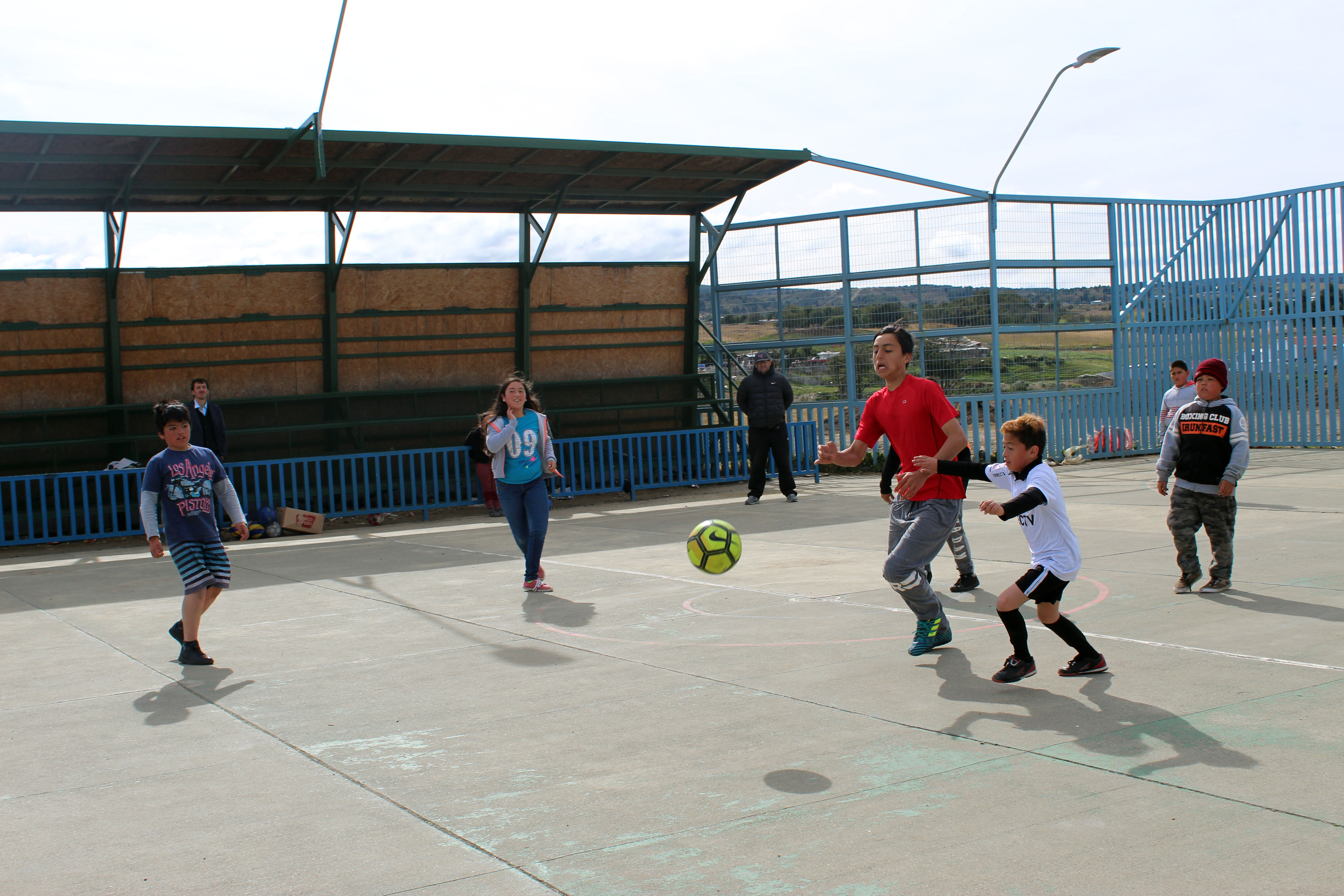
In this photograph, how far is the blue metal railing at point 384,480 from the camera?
14984mm

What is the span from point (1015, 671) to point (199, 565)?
4.94m

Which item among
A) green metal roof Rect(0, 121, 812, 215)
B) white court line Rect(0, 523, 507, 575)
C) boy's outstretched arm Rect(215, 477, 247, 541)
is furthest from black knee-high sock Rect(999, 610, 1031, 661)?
green metal roof Rect(0, 121, 812, 215)

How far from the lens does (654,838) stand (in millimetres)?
3941

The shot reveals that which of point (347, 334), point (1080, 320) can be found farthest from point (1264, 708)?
point (1080, 320)

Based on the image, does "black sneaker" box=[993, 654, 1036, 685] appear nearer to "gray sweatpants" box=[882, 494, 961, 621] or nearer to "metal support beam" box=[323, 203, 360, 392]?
"gray sweatpants" box=[882, 494, 961, 621]

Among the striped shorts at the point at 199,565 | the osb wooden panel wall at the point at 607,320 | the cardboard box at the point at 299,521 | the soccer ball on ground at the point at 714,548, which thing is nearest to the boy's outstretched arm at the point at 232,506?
the striped shorts at the point at 199,565

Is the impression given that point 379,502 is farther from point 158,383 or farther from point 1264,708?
point 1264,708

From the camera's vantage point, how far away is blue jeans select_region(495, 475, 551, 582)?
30.9 ft

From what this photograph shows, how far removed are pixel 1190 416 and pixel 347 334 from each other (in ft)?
44.7

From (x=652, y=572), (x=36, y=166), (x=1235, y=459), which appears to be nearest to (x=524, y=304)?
(x=36, y=166)

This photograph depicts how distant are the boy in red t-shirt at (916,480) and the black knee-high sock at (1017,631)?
68cm

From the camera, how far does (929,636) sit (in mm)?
6523

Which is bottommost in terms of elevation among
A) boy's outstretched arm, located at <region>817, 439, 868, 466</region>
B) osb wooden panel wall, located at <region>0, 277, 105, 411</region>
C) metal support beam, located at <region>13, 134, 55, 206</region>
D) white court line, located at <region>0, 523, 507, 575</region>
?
white court line, located at <region>0, 523, 507, 575</region>

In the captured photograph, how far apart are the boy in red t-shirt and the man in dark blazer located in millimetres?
9621
